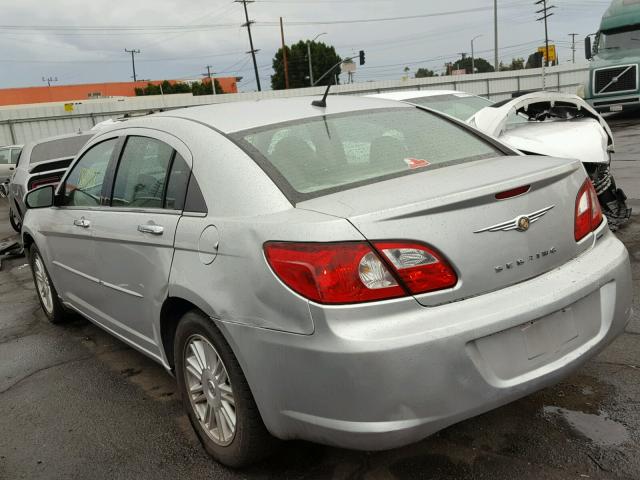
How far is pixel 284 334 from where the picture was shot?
2.21 meters

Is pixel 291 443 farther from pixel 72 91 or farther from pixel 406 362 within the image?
pixel 72 91

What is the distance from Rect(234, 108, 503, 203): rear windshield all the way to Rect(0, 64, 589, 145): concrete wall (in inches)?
917

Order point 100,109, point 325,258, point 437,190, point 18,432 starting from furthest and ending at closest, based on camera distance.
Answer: point 100,109 → point 18,432 → point 437,190 → point 325,258

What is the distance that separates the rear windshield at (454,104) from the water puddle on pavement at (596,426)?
535 cm

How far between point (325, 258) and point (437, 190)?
1.76 feet

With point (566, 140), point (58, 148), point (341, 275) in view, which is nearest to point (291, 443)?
point (341, 275)

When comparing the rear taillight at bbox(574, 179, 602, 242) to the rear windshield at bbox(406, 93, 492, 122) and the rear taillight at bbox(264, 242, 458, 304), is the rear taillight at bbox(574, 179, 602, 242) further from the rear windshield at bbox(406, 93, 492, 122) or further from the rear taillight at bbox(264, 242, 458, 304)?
the rear windshield at bbox(406, 93, 492, 122)

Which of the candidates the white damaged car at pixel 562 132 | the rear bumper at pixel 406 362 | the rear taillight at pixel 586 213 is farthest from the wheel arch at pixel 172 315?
the white damaged car at pixel 562 132

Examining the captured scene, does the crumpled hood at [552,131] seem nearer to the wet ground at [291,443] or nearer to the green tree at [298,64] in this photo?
the wet ground at [291,443]

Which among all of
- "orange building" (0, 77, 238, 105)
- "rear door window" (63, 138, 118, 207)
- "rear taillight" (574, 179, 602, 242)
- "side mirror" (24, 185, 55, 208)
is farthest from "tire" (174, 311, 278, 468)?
"orange building" (0, 77, 238, 105)

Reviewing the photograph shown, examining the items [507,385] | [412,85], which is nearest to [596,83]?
[412,85]

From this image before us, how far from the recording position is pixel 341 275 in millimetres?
2148

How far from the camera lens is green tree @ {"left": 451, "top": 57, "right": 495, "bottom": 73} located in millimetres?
108375

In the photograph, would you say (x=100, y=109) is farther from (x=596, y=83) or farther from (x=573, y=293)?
(x=573, y=293)
